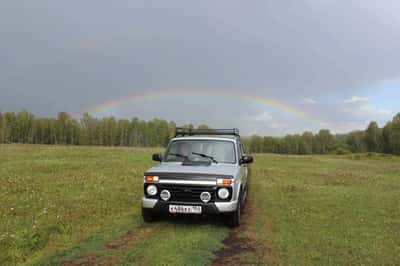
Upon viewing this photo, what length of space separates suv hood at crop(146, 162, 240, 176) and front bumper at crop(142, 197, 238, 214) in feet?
2.14

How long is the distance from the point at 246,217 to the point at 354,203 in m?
4.63

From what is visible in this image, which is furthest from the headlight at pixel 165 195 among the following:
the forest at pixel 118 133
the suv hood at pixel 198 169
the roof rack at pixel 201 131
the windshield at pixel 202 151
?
the forest at pixel 118 133

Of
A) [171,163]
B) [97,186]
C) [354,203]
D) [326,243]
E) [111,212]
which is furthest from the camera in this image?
[97,186]

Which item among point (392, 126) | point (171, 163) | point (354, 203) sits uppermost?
point (392, 126)

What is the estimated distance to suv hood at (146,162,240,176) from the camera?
21.6 feet

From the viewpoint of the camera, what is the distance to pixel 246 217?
27.6 ft

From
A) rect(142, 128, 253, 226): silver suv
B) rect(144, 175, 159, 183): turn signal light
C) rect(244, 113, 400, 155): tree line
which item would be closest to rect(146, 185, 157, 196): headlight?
rect(142, 128, 253, 226): silver suv

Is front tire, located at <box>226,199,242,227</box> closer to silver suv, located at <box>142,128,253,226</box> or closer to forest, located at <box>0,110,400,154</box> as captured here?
silver suv, located at <box>142,128,253,226</box>

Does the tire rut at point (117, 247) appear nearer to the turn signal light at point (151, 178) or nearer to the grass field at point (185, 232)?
the grass field at point (185, 232)

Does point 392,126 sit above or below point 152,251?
above

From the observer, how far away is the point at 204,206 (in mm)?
6418

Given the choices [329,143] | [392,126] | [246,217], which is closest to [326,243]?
[246,217]

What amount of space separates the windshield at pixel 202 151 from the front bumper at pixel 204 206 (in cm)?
146

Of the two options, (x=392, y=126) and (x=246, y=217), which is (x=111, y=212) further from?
(x=392, y=126)
